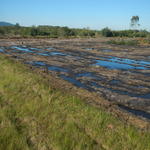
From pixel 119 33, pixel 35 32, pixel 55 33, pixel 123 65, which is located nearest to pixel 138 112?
pixel 123 65

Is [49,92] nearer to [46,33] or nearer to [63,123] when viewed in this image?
[63,123]

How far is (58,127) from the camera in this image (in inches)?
145

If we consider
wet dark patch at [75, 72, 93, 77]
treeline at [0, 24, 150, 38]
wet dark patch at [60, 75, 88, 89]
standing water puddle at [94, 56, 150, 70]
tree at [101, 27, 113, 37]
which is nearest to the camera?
wet dark patch at [60, 75, 88, 89]

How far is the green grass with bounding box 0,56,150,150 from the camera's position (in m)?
3.16

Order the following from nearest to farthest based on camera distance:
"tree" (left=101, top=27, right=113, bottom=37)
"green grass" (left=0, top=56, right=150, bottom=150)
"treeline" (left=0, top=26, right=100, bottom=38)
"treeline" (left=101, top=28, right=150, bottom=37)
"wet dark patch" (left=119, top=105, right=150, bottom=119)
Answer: "green grass" (left=0, top=56, right=150, bottom=150) < "wet dark patch" (left=119, top=105, right=150, bottom=119) < "treeline" (left=0, top=26, right=100, bottom=38) < "tree" (left=101, top=27, right=113, bottom=37) < "treeline" (left=101, top=28, right=150, bottom=37)

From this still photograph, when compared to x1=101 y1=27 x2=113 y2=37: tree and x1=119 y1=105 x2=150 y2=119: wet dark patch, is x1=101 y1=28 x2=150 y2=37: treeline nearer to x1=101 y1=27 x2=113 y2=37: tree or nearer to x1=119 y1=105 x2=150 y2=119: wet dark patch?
x1=101 y1=27 x2=113 y2=37: tree

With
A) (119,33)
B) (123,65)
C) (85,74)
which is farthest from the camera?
(119,33)

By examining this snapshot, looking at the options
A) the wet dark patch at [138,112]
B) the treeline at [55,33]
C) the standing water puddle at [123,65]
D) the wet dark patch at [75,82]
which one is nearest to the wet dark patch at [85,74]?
the wet dark patch at [75,82]

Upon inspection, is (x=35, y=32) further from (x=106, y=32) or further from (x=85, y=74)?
(x=85, y=74)

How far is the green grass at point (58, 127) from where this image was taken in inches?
124

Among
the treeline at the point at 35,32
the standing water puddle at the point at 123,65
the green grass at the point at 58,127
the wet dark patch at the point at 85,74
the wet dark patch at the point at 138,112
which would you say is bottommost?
the wet dark patch at the point at 138,112

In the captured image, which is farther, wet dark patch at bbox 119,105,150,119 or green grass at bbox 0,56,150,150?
wet dark patch at bbox 119,105,150,119

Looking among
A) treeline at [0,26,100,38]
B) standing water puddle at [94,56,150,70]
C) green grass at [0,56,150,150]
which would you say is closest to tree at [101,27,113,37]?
treeline at [0,26,100,38]

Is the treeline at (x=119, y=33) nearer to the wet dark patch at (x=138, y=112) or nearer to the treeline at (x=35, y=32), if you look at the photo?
the treeline at (x=35, y=32)
